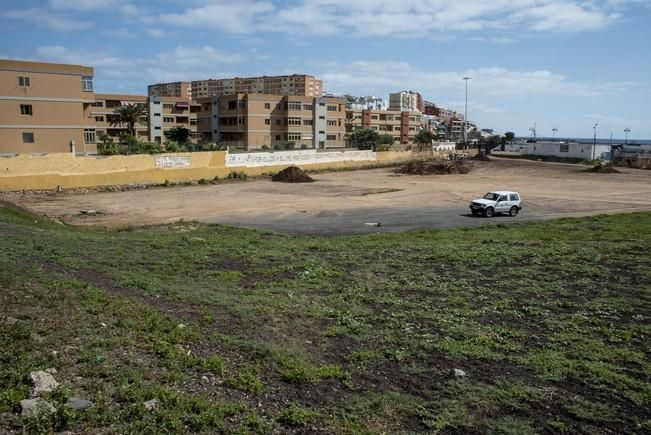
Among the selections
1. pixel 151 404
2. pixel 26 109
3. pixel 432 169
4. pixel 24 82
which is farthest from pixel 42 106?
pixel 151 404

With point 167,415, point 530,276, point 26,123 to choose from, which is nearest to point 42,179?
point 26,123

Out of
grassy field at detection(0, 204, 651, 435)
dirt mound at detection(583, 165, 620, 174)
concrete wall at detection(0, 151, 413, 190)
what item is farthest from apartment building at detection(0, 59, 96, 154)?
dirt mound at detection(583, 165, 620, 174)

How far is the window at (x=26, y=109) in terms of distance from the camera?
54594 mm

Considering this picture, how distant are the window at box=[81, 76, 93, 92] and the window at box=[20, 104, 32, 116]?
570cm

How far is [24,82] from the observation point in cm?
5456

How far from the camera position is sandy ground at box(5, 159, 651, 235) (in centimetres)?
3392

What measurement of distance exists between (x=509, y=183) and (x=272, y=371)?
2358 inches

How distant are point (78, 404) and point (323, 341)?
14.7 feet

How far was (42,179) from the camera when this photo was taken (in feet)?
154

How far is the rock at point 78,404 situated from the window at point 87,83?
192 feet

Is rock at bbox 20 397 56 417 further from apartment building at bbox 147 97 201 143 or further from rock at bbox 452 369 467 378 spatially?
apartment building at bbox 147 97 201 143

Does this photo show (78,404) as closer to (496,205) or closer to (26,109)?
(496,205)

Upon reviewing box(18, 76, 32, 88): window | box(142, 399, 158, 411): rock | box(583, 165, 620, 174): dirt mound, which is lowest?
box(142, 399, 158, 411): rock

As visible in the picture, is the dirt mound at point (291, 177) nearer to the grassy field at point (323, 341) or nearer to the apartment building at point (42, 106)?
the apartment building at point (42, 106)
